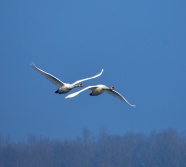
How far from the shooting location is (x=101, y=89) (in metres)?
41.9


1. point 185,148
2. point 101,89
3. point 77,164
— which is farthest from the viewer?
point 185,148

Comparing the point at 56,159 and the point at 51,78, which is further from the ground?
the point at 56,159

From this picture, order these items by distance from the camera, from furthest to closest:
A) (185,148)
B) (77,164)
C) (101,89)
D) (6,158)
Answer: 1. (185,148)
2. (77,164)
3. (6,158)
4. (101,89)

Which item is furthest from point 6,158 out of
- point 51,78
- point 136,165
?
point 51,78

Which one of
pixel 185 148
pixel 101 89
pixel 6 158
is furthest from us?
pixel 185 148

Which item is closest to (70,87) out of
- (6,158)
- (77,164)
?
(6,158)

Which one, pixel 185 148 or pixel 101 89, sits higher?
pixel 185 148

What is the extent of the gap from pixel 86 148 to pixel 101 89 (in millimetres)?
27983

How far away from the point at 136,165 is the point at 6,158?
982cm

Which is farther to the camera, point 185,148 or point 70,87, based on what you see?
point 185,148

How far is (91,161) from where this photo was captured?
6844 centimetres

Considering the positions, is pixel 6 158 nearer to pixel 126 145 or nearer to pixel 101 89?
pixel 126 145

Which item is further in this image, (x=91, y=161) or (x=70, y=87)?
(x=91, y=161)

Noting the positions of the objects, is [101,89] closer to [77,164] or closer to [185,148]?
[77,164]
